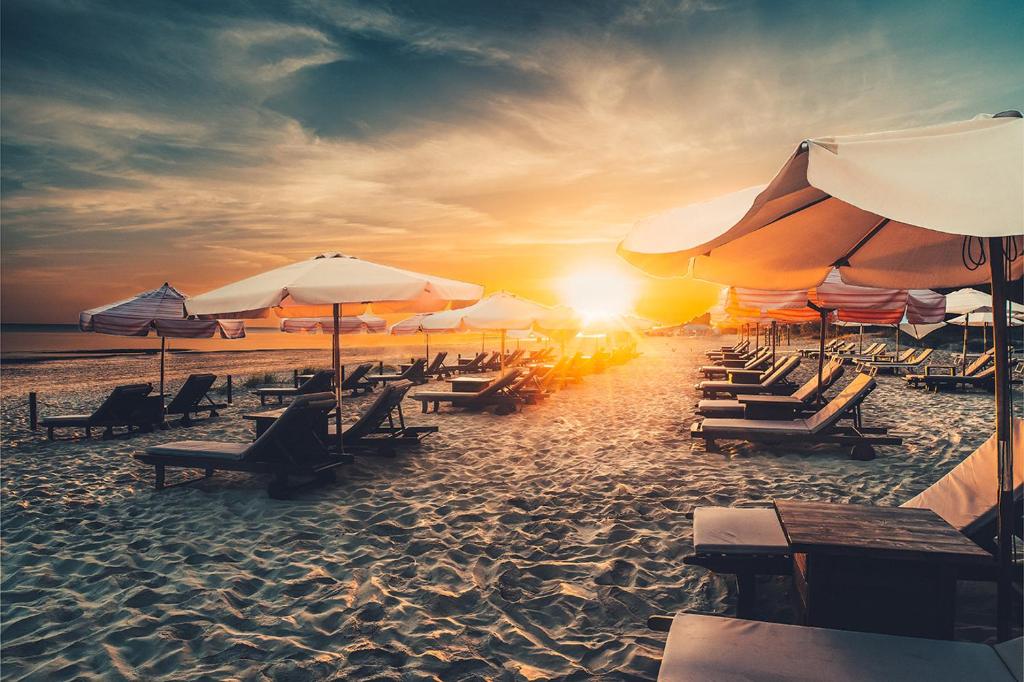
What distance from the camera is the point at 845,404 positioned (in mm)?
7293

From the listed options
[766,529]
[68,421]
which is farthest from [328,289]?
[68,421]

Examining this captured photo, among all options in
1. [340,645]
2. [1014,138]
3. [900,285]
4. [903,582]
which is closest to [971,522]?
[903,582]

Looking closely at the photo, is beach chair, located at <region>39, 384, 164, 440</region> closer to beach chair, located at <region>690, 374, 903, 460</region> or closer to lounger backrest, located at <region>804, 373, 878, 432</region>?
beach chair, located at <region>690, 374, 903, 460</region>

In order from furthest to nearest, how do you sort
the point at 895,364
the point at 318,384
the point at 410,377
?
the point at 895,364 < the point at 410,377 < the point at 318,384

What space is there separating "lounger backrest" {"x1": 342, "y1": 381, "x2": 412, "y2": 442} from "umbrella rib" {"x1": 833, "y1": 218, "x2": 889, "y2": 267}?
5.24m

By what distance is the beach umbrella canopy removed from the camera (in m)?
18.2

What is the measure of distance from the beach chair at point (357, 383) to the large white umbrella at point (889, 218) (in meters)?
13.1

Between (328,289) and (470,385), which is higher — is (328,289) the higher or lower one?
the higher one

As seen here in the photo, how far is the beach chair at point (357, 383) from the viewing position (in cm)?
1535

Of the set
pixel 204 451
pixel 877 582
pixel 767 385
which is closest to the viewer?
pixel 877 582

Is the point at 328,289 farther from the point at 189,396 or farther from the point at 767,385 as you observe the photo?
the point at 767,385

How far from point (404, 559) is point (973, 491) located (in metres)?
3.91

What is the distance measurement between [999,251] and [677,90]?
7476 mm

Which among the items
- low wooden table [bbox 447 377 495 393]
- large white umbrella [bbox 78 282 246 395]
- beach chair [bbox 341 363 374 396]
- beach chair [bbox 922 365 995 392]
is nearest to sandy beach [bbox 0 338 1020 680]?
large white umbrella [bbox 78 282 246 395]
